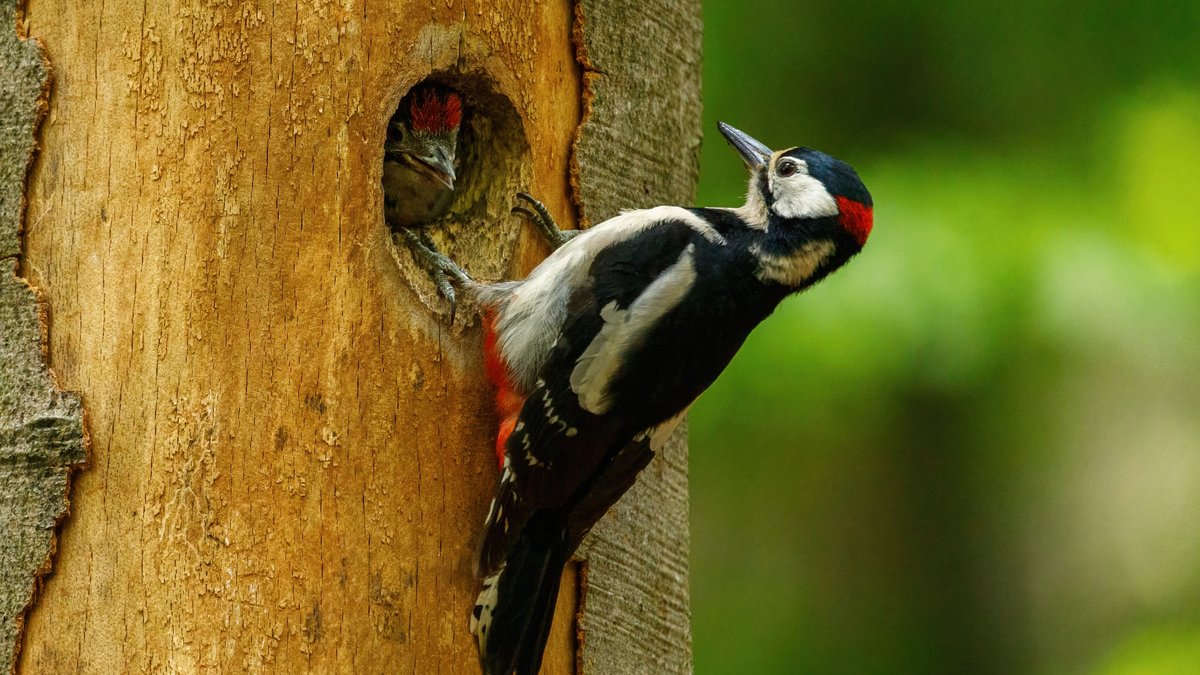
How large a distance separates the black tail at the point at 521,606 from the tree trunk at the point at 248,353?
0.06 m

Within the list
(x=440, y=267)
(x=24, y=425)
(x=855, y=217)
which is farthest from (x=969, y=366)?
(x=24, y=425)

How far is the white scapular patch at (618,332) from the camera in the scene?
3.21m

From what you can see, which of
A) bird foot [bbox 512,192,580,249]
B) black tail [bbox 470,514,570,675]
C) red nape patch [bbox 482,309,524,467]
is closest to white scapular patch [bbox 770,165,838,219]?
bird foot [bbox 512,192,580,249]

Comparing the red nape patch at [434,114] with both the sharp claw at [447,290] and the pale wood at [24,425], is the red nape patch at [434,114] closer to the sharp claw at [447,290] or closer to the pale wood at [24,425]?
the sharp claw at [447,290]

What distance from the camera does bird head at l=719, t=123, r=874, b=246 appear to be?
11.4 feet

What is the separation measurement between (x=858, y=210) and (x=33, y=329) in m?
1.86

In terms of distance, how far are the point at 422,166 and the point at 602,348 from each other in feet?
2.52

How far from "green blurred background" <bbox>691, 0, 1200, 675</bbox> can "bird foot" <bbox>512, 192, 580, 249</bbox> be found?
4.56 ft

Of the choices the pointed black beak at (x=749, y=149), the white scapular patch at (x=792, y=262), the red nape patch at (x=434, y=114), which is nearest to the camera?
the white scapular patch at (x=792, y=262)

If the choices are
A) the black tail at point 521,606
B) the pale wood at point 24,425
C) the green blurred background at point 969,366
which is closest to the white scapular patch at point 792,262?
the black tail at point 521,606

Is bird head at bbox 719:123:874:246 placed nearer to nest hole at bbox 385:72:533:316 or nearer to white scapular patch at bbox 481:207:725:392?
white scapular patch at bbox 481:207:725:392

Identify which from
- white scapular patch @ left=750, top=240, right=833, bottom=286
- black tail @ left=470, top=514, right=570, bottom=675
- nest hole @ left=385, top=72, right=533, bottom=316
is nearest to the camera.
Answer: black tail @ left=470, top=514, right=570, bottom=675

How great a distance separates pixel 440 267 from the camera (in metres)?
3.33

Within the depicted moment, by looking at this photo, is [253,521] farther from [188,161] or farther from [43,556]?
[188,161]
